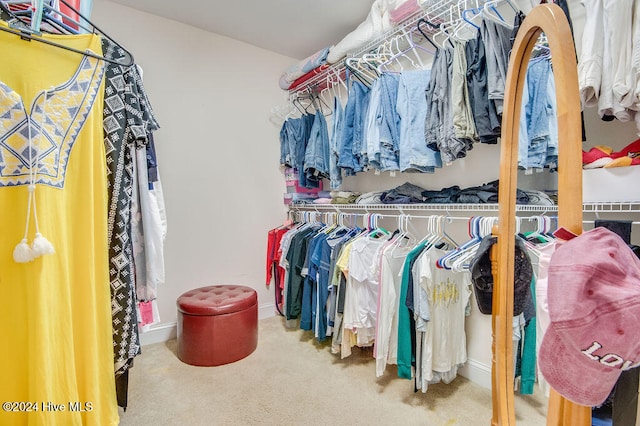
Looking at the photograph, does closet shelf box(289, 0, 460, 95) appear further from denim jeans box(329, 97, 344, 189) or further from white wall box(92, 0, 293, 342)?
white wall box(92, 0, 293, 342)

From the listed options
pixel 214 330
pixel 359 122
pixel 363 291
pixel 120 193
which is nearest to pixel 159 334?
pixel 214 330

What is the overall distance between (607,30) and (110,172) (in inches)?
66.7

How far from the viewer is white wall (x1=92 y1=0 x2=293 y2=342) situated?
244 centimetres

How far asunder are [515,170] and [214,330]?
1970 millimetres

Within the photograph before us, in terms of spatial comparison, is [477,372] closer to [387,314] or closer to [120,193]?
[387,314]

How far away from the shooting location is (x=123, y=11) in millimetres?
2291

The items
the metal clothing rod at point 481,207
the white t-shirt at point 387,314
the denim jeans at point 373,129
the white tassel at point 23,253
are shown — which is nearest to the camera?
the white tassel at point 23,253

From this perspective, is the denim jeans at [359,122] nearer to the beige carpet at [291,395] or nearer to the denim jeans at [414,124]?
the denim jeans at [414,124]

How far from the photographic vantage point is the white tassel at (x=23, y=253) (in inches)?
27.2

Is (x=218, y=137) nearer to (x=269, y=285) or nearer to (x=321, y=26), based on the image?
(x=321, y=26)

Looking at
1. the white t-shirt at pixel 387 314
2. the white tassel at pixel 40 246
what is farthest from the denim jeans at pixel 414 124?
the white tassel at pixel 40 246

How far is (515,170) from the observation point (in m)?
0.84

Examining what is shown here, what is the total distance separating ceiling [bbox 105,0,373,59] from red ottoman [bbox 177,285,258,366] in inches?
86.0

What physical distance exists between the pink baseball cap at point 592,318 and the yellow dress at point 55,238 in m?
1.04
